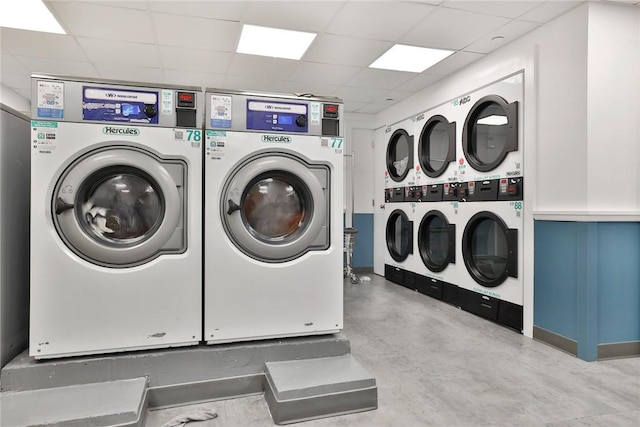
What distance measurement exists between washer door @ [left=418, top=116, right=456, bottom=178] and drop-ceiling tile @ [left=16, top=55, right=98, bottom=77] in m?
3.87

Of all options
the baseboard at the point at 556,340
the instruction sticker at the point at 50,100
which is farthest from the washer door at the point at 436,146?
the instruction sticker at the point at 50,100

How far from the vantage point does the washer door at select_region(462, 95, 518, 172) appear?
341cm

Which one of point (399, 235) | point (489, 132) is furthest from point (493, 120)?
point (399, 235)

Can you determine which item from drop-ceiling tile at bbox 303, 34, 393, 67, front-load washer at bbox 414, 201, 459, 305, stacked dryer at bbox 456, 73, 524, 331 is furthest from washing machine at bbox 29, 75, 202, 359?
front-load washer at bbox 414, 201, 459, 305

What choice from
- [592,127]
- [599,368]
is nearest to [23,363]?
[599,368]

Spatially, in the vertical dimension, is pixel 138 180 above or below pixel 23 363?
above

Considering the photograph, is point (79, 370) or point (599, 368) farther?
point (599, 368)

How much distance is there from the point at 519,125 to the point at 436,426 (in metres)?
2.59

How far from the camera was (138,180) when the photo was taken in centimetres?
202

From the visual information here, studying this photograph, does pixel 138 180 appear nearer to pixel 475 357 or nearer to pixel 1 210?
pixel 1 210

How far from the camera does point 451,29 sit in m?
3.29

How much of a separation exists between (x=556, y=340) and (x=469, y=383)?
1.09m

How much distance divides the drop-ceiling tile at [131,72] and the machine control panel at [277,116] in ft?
9.24

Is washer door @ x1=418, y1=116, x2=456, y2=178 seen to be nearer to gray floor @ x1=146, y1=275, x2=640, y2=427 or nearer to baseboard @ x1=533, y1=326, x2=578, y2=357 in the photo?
gray floor @ x1=146, y1=275, x2=640, y2=427
